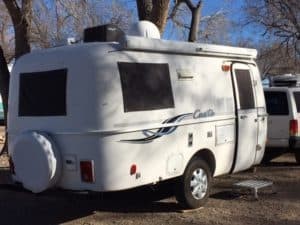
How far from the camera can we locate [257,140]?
31.2ft

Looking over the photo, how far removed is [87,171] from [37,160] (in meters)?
0.65

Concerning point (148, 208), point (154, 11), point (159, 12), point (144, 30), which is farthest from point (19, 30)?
point (148, 208)

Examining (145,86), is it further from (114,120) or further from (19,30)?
(19,30)

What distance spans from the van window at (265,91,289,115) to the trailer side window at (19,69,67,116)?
618 centimetres

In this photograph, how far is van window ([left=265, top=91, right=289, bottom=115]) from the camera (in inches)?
472

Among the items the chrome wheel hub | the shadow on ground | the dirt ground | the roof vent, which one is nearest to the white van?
the dirt ground

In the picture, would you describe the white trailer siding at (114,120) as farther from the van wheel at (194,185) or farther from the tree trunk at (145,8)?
the tree trunk at (145,8)

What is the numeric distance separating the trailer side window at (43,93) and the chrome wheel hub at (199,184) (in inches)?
88.3

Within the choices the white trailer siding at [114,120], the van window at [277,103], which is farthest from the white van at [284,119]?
the white trailer siding at [114,120]

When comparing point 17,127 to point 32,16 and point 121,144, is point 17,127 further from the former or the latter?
point 32,16

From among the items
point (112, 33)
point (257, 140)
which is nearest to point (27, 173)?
point (112, 33)

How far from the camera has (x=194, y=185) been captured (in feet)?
26.6

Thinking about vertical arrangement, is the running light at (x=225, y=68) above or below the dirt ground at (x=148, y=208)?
above

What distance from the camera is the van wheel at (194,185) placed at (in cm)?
793
